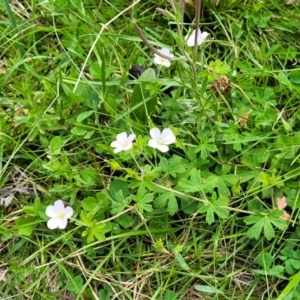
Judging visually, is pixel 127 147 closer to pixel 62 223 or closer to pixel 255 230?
pixel 62 223

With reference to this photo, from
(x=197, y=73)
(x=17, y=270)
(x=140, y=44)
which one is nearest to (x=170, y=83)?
(x=197, y=73)

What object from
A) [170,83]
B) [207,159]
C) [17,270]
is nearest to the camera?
[17,270]

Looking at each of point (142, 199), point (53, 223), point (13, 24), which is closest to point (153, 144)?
point (142, 199)

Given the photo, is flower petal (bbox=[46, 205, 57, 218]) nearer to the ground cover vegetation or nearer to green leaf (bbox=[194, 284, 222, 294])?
the ground cover vegetation

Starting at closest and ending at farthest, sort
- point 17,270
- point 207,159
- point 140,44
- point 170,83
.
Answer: point 17,270, point 207,159, point 170,83, point 140,44

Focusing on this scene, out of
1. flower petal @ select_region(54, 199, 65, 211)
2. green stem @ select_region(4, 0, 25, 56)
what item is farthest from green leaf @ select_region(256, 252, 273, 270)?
green stem @ select_region(4, 0, 25, 56)

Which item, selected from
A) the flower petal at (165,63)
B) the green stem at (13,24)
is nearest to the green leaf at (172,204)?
the flower petal at (165,63)

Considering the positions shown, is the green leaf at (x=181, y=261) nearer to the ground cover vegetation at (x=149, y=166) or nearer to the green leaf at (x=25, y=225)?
the ground cover vegetation at (x=149, y=166)

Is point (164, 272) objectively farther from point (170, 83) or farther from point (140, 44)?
point (140, 44)
